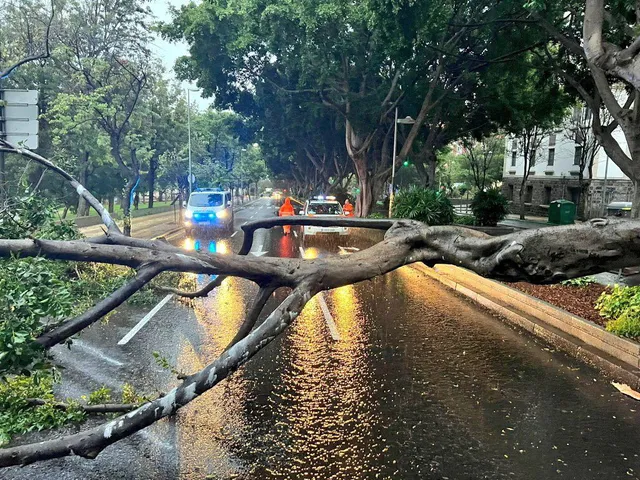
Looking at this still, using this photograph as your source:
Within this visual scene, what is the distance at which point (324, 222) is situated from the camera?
3475 mm

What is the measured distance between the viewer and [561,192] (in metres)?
40.2

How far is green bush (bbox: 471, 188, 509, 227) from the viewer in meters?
25.2

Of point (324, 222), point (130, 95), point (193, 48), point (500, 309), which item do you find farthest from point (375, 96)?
point (324, 222)

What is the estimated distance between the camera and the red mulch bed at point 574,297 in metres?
8.72

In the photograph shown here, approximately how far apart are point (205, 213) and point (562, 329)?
17973 mm

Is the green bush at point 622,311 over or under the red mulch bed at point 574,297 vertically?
over

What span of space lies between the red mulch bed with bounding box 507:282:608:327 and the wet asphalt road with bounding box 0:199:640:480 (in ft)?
4.33

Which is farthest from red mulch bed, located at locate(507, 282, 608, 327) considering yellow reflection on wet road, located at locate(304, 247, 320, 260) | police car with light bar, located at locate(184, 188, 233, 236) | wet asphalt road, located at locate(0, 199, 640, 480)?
police car with light bar, located at locate(184, 188, 233, 236)

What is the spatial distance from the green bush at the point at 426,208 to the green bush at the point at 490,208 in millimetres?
3597

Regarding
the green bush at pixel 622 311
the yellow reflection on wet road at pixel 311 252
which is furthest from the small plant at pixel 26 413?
the yellow reflection on wet road at pixel 311 252

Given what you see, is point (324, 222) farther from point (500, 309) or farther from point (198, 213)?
point (198, 213)

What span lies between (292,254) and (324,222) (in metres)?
13.4

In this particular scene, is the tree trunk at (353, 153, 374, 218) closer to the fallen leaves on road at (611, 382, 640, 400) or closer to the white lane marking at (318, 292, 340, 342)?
the white lane marking at (318, 292, 340, 342)

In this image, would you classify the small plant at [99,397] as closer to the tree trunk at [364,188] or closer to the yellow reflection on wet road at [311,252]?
the yellow reflection on wet road at [311,252]
